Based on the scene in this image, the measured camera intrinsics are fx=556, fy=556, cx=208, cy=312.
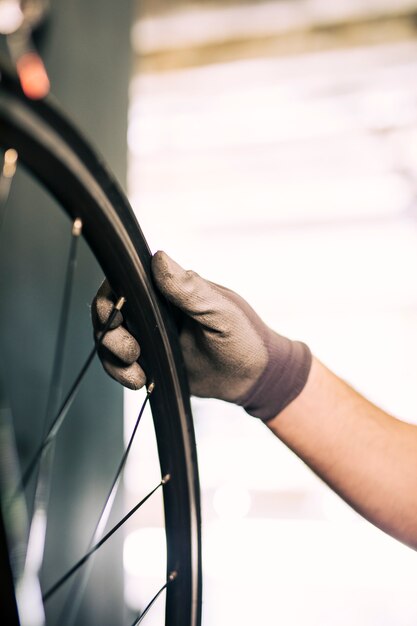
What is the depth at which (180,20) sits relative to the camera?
1.43 meters

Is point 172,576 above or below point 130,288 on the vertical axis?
below

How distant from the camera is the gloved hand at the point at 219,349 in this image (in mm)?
479

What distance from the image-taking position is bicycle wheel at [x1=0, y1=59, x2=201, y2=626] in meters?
0.32

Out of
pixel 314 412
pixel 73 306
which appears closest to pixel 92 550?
pixel 314 412

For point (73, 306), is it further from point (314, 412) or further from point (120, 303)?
point (120, 303)

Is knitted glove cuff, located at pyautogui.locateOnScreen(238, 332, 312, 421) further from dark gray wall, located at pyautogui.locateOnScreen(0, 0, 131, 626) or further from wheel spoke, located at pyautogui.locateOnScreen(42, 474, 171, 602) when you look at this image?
dark gray wall, located at pyautogui.locateOnScreen(0, 0, 131, 626)

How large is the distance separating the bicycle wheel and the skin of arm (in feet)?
0.68

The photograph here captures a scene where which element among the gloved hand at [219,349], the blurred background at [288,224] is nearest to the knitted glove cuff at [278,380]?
the gloved hand at [219,349]

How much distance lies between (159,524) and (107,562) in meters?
0.15

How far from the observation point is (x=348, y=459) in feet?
2.09

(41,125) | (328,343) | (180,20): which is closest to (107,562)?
(328,343)

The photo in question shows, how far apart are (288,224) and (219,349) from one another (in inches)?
31.2

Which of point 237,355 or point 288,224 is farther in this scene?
point 288,224

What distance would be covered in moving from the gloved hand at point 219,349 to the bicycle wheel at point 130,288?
34 millimetres
